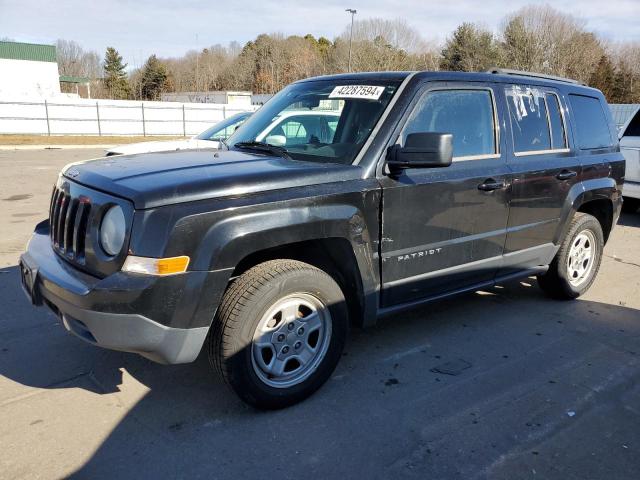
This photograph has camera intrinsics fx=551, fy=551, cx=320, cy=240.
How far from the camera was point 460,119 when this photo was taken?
157 inches

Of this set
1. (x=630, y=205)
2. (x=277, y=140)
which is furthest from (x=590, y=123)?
(x=630, y=205)

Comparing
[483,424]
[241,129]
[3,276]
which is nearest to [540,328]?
[483,424]

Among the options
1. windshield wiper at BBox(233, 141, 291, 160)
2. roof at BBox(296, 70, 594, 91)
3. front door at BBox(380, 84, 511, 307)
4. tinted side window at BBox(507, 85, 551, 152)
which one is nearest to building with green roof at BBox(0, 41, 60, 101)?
windshield wiper at BBox(233, 141, 291, 160)

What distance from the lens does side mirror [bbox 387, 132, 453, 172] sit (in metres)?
3.33

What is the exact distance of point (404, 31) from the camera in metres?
55.8

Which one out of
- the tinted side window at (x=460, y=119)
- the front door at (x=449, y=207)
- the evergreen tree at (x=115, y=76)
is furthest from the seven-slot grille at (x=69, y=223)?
the evergreen tree at (x=115, y=76)

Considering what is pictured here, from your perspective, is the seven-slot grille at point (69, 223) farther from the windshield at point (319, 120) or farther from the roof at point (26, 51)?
the roof at point (26, 51)

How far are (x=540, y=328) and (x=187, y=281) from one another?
319 centimetres

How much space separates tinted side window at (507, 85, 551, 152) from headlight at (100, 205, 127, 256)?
301 cm

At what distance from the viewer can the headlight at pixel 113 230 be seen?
9.14ft

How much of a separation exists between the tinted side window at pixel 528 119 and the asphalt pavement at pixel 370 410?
1.52 meters

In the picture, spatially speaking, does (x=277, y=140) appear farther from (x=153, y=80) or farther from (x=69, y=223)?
(x=153, y=80)

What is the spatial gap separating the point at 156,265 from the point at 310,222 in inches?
35.2

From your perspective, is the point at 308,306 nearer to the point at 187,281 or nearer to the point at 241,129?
the point at 187,281
